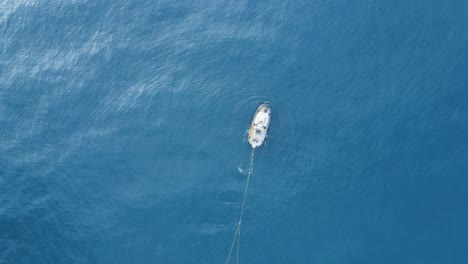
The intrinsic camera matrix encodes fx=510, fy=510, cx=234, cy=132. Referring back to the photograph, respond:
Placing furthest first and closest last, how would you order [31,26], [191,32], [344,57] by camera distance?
[31,26] → [191,32] → [344,57]

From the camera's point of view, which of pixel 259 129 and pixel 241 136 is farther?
pixel 241 136

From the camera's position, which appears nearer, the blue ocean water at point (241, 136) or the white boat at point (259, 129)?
the blue ocean water at point (241, 136)

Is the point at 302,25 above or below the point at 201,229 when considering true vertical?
above

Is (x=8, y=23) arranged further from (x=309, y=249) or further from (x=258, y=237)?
(x=309, y=249)

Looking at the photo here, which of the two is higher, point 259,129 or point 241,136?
point 241,136

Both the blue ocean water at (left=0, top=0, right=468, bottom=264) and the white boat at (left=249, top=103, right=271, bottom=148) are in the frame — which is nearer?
the blue ocean water at (left=0, top=0, right=468, bottom=264)

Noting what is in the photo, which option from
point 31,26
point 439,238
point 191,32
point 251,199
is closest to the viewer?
point 439,238

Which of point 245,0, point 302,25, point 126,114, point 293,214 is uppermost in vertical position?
point 245,0

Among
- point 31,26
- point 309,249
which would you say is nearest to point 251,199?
point 309,249
